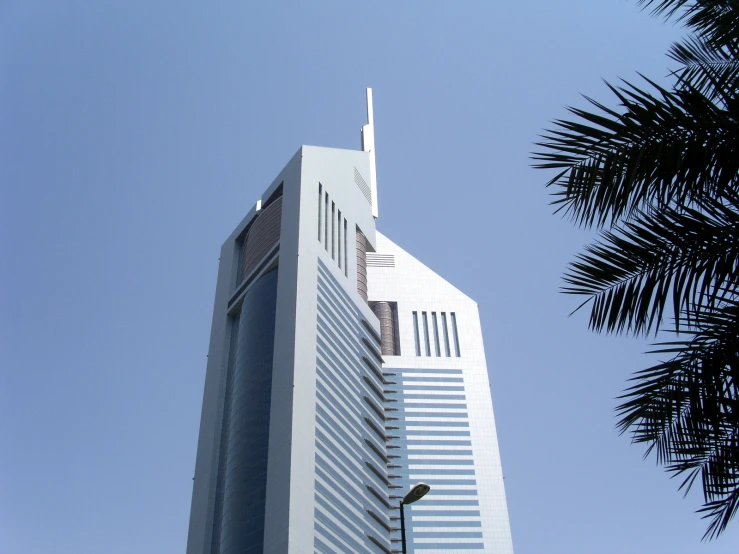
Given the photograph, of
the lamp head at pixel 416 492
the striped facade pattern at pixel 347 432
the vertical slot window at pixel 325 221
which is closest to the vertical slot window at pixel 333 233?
the vertical slot window at pixel 325 221

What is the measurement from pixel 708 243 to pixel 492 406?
379 feet

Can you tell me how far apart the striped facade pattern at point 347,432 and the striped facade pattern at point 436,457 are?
17.4 meters

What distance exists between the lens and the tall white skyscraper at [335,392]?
7106 centimetres

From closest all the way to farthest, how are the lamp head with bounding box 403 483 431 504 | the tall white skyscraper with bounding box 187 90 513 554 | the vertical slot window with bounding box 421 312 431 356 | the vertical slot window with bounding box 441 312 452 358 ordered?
the lamp head with bounding box 403 483 431 504, the tall white skyscraper with bounding box 187 90 513 554, the vertical slot window with bounding box 421 312 431 356, the vertical slot window with bounding box 441 312 452 358

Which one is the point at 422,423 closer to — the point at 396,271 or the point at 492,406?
the point at 492,406

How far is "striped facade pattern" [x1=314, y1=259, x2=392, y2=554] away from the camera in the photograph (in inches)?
2881

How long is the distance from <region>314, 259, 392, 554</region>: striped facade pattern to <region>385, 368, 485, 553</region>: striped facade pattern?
57.0ft

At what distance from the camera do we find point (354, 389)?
88.6 m

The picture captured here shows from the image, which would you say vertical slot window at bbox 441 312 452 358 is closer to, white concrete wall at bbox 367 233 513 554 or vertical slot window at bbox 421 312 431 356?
white concrete wall at bbox 367 233 513 554

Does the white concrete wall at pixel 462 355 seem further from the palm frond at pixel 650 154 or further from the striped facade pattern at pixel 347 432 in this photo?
the palm frond at pixel 650 154

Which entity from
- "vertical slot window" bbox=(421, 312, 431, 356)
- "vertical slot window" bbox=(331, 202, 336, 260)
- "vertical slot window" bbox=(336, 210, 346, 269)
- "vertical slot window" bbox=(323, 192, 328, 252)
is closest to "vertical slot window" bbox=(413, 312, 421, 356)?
"vertical slot window" bbox=(421, 312, 431, 356)

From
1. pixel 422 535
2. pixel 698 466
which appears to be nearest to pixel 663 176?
pixel 698 466

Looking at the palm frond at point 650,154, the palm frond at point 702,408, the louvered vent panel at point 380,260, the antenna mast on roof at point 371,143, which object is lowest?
the palm frond at point 702,408

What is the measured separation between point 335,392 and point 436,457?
3568 cm
